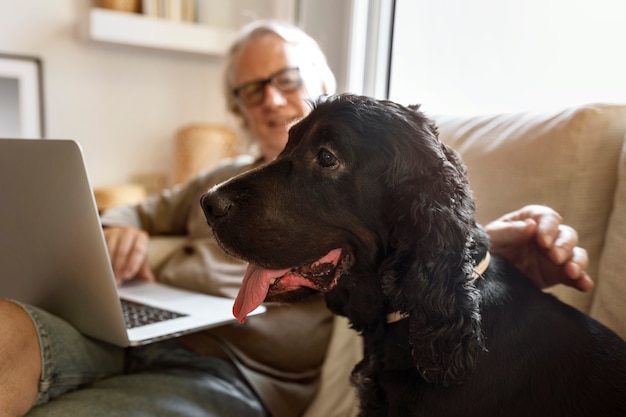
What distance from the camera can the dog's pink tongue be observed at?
0.95 metres

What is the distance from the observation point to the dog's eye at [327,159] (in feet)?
3.10

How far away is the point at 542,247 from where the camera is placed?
110cm

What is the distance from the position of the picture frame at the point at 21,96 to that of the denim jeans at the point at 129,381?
1.96 metres

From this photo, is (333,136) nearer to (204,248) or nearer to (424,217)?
(424,217)

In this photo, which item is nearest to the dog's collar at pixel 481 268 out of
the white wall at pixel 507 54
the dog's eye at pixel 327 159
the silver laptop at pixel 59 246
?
the dog's eye at pixel 327 159

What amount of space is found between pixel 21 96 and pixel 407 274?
2722mm

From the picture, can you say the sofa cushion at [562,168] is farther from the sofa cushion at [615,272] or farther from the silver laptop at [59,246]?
the silver laptop at [59,246]

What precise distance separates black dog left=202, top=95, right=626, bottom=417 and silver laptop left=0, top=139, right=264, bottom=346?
1.03ft

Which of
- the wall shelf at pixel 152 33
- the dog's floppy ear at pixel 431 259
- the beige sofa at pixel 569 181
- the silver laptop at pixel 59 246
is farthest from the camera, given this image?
the wall shelf at pixel 152 33

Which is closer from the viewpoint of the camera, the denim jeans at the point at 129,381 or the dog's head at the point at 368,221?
the dog's head at the point at 368,221

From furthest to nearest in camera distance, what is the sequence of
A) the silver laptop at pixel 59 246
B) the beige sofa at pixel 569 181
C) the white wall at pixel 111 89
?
the white wall at pixel 111 89 < the beige sofa at pixel 569 181 < the silver laptop at pixel 59 246

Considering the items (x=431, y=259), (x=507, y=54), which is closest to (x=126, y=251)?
(x=431, y=259)

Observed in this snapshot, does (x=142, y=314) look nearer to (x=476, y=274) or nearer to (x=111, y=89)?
(x=476, y=274)

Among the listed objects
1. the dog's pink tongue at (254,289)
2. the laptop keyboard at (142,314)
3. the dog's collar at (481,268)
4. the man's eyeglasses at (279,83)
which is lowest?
the laptop keyboard at (142,314)
